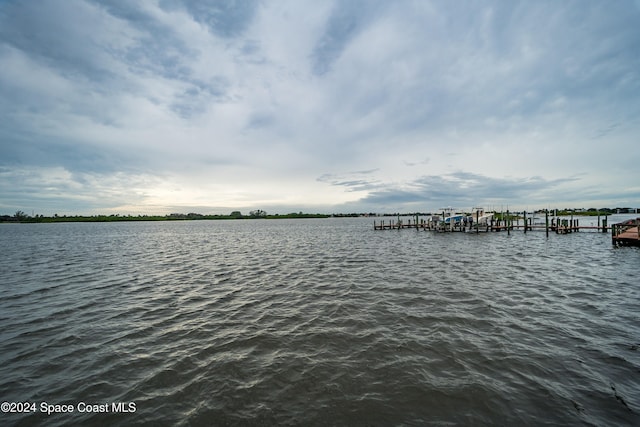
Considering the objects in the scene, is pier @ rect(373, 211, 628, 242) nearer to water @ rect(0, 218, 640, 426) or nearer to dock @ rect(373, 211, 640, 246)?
dock @ rect(373, 211, 640, 246)

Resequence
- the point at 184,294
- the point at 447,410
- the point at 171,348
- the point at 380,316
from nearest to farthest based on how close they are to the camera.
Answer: the point at 447,410 < the point at 171,348 < the point at 380,316 < the point at 184,294

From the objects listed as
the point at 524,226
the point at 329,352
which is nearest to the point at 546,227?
the point at 524,226

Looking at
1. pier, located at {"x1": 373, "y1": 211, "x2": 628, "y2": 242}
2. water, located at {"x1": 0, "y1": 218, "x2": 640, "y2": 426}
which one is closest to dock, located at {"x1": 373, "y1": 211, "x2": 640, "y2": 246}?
pier, located at {"x1": 373, "y1": 211, "x2": 628, "y2": 242}

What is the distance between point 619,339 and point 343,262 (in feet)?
56.3

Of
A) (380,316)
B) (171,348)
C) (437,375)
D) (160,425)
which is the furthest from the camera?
(380,316)

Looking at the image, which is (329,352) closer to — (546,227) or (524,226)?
(546,227)

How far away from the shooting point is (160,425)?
211 inches

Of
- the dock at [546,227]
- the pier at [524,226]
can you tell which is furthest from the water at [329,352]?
the pier at [524,226]

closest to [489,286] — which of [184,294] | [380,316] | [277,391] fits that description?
[380,316]

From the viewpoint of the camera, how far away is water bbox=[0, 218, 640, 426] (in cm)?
575

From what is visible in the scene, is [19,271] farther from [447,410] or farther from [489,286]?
[489,286]

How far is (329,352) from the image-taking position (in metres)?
Result: 8.19

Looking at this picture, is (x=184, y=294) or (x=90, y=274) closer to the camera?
(x=184, y=294)

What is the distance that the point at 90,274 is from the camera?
20.0 m
